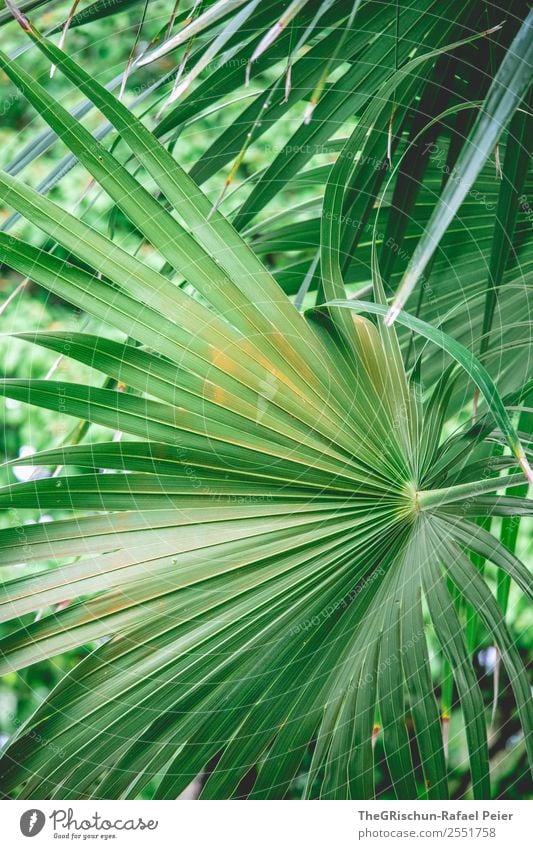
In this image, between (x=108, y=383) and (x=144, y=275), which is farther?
(x=108, y=383)

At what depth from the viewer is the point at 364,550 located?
0.63 m

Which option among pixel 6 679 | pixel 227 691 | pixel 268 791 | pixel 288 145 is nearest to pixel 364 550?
pixel 227 691

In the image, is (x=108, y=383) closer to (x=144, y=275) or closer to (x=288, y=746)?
(x=144, y=275)

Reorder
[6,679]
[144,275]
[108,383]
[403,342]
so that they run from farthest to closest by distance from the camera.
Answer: [6,679] → [403,342] → [108,383] → [144,275]

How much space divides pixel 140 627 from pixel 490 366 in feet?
1.76

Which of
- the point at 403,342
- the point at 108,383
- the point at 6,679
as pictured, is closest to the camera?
the point at 108,383

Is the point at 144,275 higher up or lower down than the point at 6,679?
higher up
